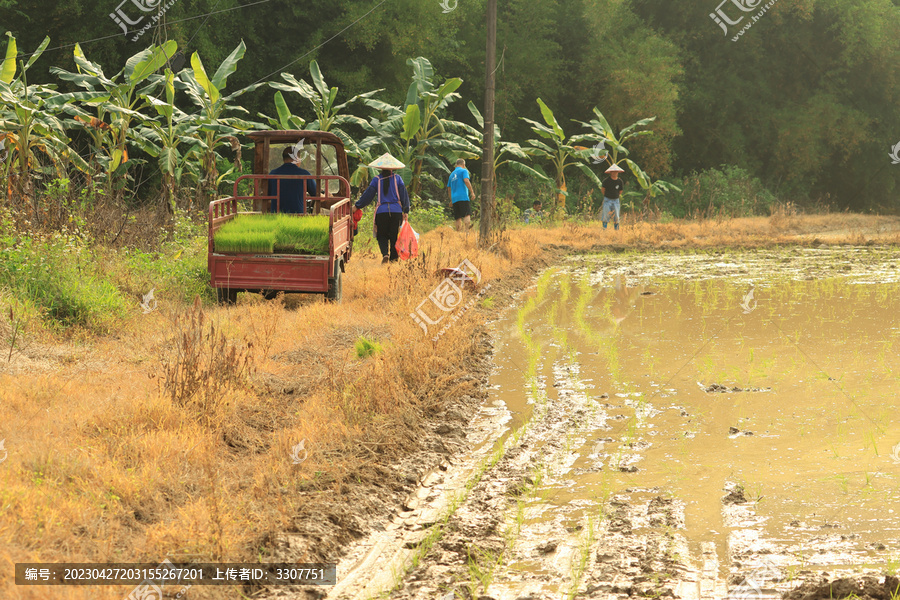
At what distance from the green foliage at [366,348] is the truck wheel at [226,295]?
2.94 metres

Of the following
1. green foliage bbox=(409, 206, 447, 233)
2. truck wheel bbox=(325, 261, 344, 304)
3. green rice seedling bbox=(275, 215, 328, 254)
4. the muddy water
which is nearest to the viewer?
the muddy water

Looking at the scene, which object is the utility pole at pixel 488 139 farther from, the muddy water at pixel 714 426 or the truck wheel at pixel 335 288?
the truck wheel at pixel 335 288

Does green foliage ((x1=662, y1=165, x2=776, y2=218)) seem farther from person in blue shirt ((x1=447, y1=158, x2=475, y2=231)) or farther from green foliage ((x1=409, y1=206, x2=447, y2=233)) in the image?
person in blue shirt ((x1=447, y1=158, x2=475, y2=231))

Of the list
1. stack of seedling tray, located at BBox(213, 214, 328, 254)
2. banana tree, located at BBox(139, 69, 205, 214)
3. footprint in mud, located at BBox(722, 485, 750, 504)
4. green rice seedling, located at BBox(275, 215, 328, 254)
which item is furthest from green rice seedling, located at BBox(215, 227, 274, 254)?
footprint in mud, located at BBox(722, 485, 750, 504)

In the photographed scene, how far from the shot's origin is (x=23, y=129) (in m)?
12.1

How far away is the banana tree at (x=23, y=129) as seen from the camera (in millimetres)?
11836

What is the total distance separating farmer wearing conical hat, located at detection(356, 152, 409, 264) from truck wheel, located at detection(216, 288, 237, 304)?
10.0 ft

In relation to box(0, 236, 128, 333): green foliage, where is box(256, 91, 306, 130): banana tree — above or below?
above

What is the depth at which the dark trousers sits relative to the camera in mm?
12830

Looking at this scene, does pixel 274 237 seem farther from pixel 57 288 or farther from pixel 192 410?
pixel 192 410

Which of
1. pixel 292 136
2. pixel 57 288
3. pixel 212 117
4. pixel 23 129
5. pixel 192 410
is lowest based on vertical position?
pixel 192 410

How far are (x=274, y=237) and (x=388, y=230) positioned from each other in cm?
359

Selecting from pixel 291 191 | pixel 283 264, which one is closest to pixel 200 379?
pixel 283 264

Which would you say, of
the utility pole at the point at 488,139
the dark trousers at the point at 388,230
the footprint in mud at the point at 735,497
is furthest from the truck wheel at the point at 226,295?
the utility pole at the point at 488,139
